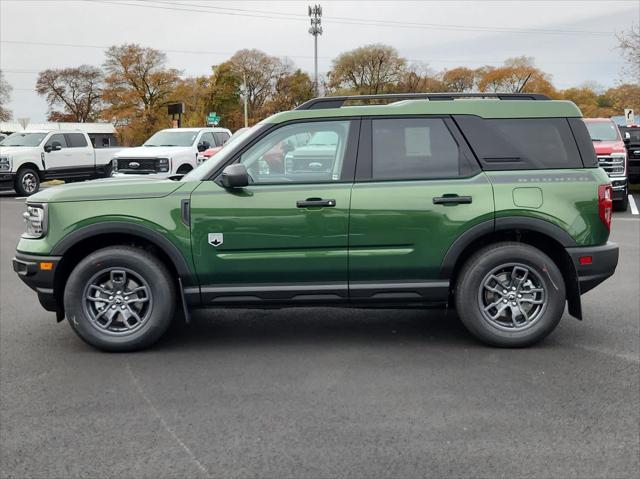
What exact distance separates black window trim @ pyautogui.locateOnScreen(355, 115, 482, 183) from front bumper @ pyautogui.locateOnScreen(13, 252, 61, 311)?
237 centimetres

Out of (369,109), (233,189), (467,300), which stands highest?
(369,109)

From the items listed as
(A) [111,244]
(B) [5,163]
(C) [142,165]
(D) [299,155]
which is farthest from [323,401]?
(B) [5,163]

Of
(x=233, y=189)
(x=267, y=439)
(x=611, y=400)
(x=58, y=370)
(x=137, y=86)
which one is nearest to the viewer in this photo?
(x=267, y=439)

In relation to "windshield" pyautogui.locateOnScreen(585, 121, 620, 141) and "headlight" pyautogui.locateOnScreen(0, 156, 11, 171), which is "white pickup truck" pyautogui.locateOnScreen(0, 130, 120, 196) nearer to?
"headlight" pyautogui.locateOnScreen(0, 156, 11, 171)

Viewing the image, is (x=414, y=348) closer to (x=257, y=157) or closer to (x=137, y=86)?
(x=257, y=157)

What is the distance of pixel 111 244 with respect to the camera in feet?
19.4

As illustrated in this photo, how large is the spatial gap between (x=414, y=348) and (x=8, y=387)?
288 cm

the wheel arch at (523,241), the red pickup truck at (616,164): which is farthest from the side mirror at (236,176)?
the red pickup truck at (616,164)

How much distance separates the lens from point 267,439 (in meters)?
3.92

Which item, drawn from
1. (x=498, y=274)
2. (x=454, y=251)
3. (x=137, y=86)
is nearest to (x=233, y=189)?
(x=454, y=251)

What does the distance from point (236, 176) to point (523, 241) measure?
2306 millimetres

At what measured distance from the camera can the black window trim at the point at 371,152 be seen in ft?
18.8

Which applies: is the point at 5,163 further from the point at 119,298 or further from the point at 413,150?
the point at 413,150

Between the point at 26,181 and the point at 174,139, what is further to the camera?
the point at 26,181
